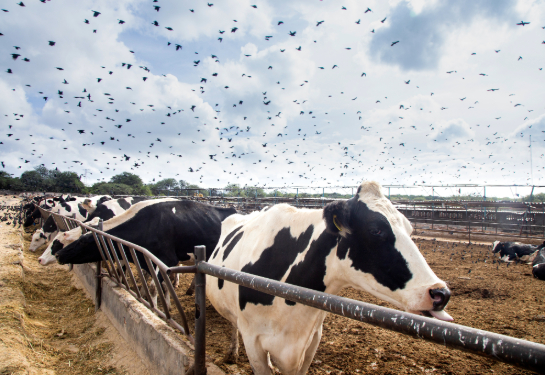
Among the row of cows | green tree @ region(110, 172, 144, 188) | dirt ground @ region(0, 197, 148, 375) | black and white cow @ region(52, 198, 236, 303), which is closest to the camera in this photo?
the row of cows

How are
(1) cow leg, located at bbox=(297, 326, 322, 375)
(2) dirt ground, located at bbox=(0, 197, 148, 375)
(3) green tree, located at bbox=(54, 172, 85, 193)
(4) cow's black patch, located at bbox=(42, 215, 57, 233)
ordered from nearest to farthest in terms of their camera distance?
(1) cow leg, located at bbox=(297, 326, 322, 375)
(2) dirt ground, located at bbox=(0, 197, 148, 375)
(4) cow's black patch, located at bbox=(42, 215, 57, 233)
(3) green tree, located at bbox=(54, 172, 85, 193)

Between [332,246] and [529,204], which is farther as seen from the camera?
[529,204]

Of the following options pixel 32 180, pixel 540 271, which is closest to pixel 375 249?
pixel 540 271

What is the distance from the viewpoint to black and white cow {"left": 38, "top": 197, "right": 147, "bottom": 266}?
492 centimetres

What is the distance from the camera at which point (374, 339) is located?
3.62m

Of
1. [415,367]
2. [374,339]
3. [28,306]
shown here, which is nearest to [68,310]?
[28,306]

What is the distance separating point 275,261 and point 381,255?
2.73 ft

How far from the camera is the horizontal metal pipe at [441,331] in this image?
0.65 metres

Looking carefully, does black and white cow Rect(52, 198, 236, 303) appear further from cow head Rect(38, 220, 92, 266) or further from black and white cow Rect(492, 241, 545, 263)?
black and white cow Rect(492, 241, 545, 263)

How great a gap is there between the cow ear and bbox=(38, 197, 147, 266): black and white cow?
445cm

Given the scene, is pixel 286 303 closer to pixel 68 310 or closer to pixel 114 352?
pixel 114 352

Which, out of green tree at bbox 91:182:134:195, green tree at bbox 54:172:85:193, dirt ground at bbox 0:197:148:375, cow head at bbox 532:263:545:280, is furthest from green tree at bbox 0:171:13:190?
cow head at bbox 532:263:545:280

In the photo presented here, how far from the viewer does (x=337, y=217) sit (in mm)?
1817

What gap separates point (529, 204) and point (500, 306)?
1007cm
